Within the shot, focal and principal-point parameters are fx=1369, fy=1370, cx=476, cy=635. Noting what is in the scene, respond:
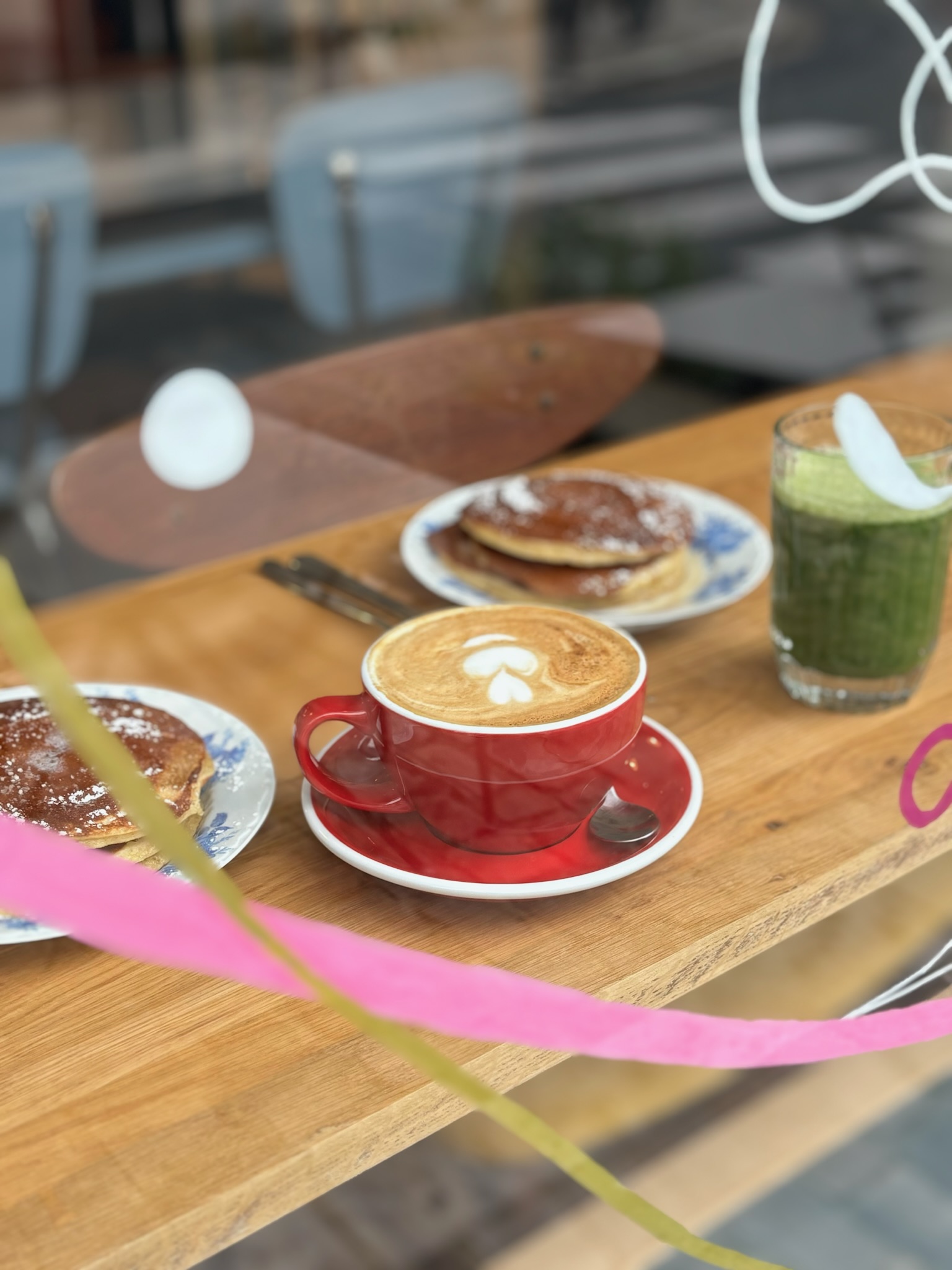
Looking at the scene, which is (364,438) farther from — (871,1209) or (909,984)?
(871,1209)

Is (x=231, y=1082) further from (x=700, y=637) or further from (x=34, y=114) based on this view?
(x=34, y=114)

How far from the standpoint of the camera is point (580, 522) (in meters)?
0.70

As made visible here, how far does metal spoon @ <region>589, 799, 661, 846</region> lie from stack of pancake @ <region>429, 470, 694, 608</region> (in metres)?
0.19

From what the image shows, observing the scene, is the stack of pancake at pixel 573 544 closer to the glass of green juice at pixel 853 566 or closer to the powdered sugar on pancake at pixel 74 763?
the glass of green juice at pixel 853 566

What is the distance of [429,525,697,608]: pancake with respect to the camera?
2.23 feet

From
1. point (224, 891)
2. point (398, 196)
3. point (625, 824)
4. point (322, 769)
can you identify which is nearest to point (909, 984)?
point (625, 824)

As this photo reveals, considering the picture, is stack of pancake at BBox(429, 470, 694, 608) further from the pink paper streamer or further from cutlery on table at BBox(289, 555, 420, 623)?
the pink paper streamer

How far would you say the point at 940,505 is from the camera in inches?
22.5

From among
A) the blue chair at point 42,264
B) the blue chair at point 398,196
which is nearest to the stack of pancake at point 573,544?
the blue chair at point 398,196

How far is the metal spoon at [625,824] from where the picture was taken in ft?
1.59

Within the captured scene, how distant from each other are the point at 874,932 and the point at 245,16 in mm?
1950

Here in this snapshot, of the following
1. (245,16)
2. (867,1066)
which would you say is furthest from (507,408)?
(245,16)

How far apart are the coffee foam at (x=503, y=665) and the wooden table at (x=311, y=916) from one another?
0.07m

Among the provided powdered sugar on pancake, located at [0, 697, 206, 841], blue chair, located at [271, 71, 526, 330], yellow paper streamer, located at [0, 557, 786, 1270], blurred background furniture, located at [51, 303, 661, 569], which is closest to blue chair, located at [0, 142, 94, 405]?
blue chair, located at [271, 71, 526, 330]
